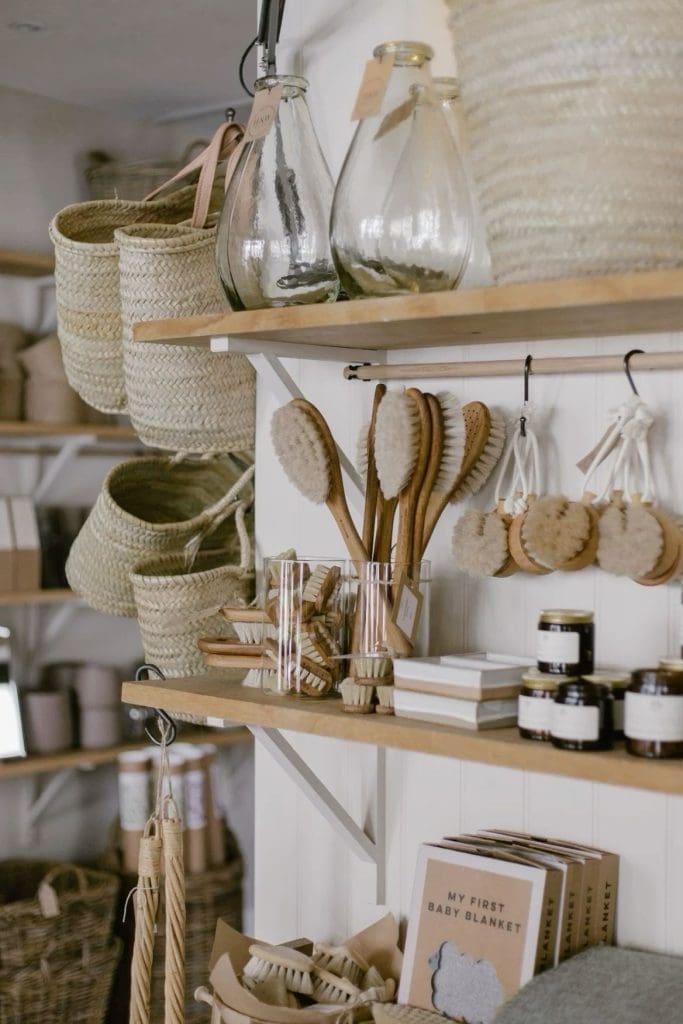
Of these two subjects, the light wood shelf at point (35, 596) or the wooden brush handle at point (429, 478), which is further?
the light wood shelf at point (35, 596)

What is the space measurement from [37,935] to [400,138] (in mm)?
2211

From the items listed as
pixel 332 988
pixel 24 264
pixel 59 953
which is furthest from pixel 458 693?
→ pixel 24 264

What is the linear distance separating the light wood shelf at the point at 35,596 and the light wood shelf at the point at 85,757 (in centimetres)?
40

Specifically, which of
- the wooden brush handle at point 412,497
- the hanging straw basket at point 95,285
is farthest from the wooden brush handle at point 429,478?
the hanging straw basket at point 95,285

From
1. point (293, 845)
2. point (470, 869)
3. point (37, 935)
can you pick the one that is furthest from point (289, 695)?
point (37, 935)

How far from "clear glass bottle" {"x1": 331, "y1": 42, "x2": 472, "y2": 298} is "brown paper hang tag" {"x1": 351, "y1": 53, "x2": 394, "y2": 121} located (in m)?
0.01

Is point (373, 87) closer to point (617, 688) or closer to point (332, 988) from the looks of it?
point (617, 688)

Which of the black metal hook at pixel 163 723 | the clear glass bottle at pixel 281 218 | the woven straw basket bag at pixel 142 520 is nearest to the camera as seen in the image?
the clear glass bottle at pixel 281 218

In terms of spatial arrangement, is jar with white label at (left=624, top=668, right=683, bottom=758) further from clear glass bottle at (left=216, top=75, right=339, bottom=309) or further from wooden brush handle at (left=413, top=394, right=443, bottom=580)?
clear glass bottle at (left=216, top=75, right=339, bottom=309)

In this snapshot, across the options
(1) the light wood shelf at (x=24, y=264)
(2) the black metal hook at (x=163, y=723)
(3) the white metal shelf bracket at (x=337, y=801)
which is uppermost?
(1) the light wood shelf at (x=24, y=264)

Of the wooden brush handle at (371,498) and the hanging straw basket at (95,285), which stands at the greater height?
the hanging straw basket at (95,285)

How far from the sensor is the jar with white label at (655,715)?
107cm

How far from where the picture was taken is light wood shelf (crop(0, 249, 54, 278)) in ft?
10.3

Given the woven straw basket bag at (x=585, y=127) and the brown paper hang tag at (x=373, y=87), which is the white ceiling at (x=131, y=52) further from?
the woven straw basket bag at (x=585, y=127)
